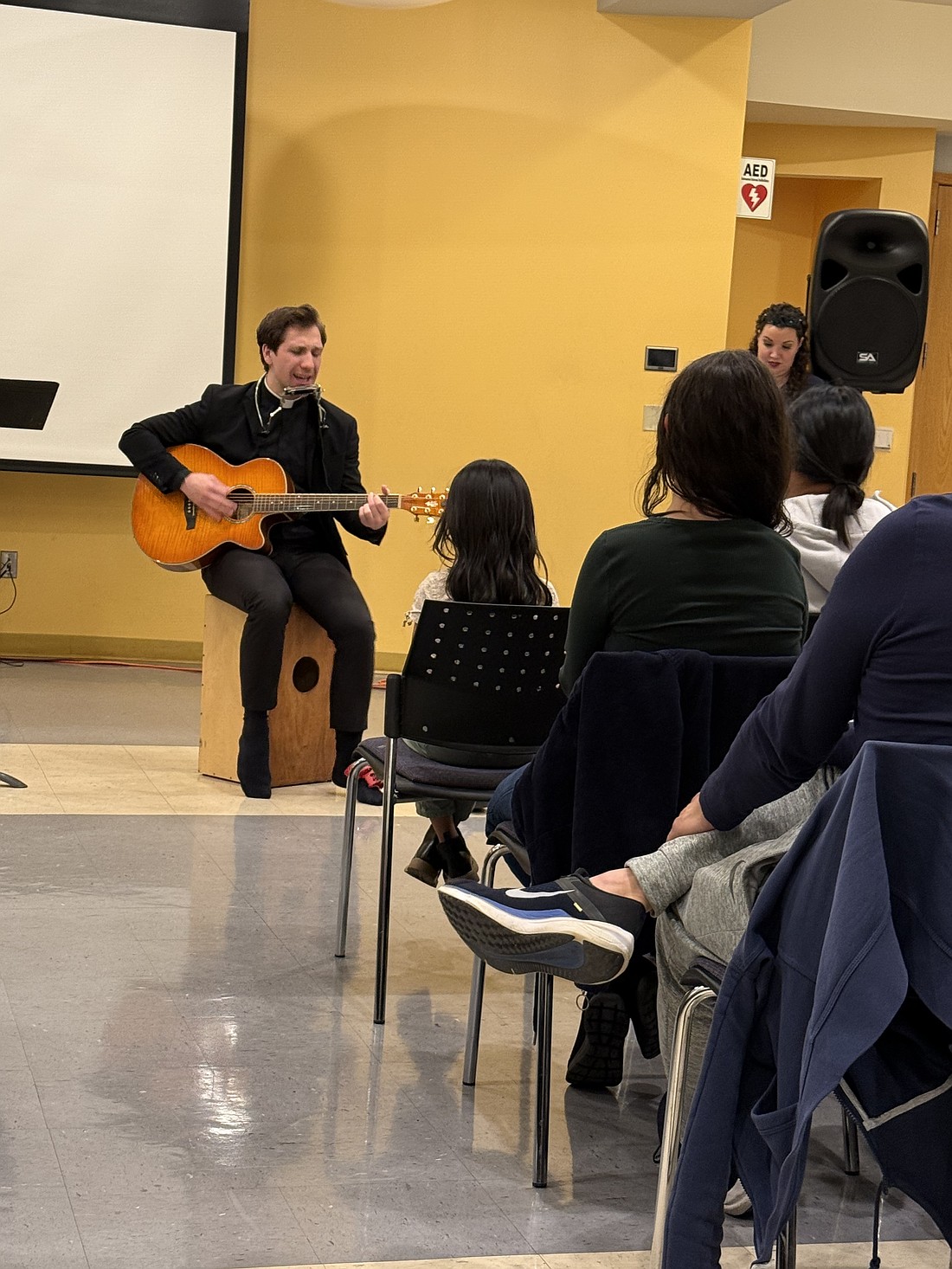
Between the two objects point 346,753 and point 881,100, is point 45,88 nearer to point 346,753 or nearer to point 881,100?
point 346,753

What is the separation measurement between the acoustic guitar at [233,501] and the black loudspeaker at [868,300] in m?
1.27

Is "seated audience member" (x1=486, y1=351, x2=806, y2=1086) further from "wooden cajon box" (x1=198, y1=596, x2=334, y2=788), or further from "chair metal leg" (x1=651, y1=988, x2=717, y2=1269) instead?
"wooden cajon box" (x1=198, y1=596, x2=334, y2=788)

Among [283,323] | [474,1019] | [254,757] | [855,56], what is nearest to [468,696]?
[474,1019]

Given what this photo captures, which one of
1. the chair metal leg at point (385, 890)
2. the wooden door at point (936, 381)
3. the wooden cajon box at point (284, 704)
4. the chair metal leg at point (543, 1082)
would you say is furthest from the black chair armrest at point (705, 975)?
the wooden door at point (936, 381)

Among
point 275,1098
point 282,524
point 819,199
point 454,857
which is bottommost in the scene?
point 275,1098

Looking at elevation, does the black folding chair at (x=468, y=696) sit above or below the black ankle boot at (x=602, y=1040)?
above

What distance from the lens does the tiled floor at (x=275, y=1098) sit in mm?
1921

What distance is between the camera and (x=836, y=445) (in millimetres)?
3070

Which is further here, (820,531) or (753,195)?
(753,195)

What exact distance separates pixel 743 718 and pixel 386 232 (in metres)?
4.77

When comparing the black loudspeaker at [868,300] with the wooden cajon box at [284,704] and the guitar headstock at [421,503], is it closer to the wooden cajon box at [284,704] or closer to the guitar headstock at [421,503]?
the guitar headstock at [421,503]

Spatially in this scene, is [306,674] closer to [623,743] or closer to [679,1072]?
[623,743]

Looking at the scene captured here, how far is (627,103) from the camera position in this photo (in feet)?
21.3

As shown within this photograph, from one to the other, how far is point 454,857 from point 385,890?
64cm
